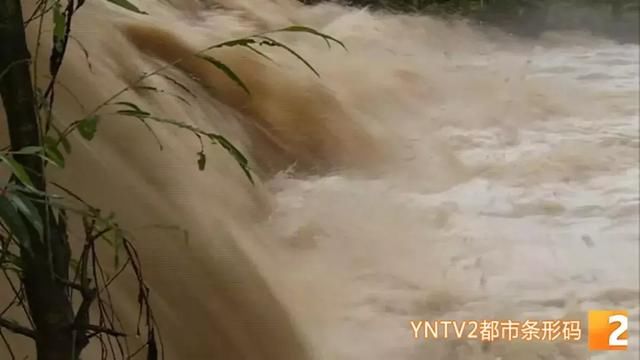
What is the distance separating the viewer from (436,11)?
42.6 inches

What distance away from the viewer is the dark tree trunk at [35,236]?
23.5 inches

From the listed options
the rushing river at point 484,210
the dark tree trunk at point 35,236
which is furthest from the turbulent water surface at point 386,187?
the dark tree trunk at point 35,236

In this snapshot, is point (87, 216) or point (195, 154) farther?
point (195, 154)

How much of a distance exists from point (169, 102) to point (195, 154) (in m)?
0.07

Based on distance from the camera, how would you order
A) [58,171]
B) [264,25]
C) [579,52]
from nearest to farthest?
[58,171], [264,25], [579,52]

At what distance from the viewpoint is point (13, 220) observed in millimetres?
552

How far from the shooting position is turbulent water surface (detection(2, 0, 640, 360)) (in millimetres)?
976

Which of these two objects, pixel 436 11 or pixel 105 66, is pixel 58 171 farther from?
pixel 436 11

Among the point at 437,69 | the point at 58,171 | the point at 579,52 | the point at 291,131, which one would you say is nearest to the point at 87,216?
the point at 58,171

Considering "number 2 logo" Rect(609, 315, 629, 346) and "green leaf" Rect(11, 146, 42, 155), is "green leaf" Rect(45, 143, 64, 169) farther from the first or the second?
"number 2 logo" Rect(609, 315, 629, 346)

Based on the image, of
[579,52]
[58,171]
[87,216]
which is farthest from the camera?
[579,52]

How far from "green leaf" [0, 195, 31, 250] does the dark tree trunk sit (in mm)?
32
